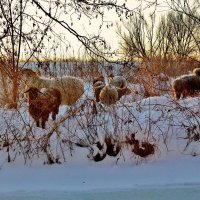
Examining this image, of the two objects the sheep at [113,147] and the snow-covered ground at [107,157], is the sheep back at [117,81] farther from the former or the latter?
the sheep at [113,147]

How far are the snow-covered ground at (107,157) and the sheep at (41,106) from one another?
123mm

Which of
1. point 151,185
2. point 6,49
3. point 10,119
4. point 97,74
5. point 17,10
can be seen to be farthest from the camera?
point 97,74

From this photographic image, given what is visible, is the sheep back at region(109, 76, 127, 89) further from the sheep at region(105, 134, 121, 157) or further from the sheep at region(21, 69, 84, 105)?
the sheep at region(105, 134, 121, 157)

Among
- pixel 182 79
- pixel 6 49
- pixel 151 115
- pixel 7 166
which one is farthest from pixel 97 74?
pixel 7 166

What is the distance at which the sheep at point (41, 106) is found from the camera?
24.8 feet

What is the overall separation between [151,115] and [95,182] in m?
1.57

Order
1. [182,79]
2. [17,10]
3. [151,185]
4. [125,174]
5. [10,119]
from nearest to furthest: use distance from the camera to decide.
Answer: [151,185] → [125,174] → [10,119] → [17,10] → [182,79]

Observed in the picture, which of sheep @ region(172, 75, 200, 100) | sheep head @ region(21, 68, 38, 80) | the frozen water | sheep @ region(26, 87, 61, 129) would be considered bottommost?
the frozen water

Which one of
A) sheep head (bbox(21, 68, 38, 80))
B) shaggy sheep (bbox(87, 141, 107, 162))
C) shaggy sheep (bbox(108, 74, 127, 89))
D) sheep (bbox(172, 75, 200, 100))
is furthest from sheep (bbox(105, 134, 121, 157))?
shaggy sheep (bbox(108, 74, 127, 89))

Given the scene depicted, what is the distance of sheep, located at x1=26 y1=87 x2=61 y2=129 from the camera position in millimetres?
7553

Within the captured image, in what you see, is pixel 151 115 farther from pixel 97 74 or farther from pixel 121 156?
pixel 97 74

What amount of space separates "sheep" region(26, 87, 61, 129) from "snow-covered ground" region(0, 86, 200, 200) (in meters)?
0.12

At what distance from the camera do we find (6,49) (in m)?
8.96

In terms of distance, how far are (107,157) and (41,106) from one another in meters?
1.50
